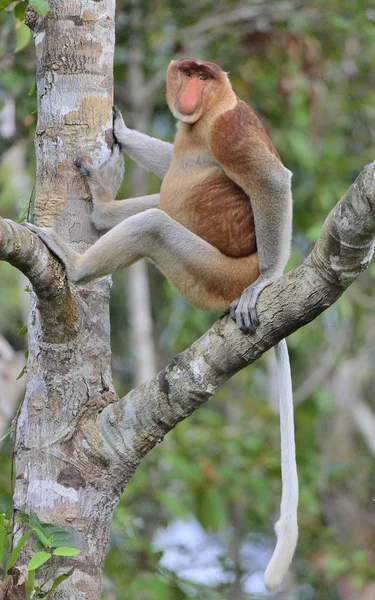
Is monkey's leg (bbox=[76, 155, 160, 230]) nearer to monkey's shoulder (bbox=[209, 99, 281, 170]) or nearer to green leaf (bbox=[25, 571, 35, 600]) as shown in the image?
monkey's shoulder (bbox=[209, 99, 281, 170])

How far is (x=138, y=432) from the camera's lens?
231cm

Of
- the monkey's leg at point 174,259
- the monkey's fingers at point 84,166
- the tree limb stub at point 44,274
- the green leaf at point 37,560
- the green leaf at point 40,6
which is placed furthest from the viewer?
the monkey's leg at point 174,259

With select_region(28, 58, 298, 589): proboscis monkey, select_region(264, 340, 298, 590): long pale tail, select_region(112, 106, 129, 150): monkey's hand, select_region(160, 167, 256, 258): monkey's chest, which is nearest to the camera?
select_region(264, 340, 298, 590): long pale tail

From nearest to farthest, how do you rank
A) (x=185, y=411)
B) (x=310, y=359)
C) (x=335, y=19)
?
1. (x=185, y=411)
2. (x=335, y=19)
3. (x=310, y=359)

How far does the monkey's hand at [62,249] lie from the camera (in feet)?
8.02

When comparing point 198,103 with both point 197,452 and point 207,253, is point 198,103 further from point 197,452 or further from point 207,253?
point 197,452

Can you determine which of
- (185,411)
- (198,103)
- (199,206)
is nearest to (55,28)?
(198,103)

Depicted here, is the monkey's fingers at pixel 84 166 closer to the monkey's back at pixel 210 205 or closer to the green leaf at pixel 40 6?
the green leaf at pixel 40 6

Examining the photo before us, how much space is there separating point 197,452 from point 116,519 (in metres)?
0.98

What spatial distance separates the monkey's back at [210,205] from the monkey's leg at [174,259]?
53 mm

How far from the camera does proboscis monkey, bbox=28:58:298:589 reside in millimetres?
2828

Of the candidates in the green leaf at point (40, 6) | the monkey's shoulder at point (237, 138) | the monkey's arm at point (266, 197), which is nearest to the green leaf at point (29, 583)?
the monkey's arm at point (266, 197)

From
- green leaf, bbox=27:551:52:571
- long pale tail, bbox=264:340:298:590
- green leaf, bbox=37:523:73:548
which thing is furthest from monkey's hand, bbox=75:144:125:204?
green leaf, bbox=27:551:52:571

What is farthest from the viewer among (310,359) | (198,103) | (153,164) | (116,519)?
(310,359)
